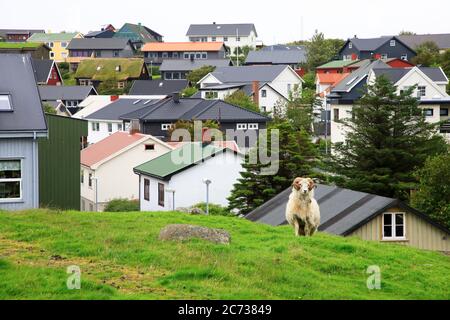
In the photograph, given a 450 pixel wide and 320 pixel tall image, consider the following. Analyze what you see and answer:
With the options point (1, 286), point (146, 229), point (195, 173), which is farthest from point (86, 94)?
point (1, 286)

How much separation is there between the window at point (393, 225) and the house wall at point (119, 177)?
2743 cm

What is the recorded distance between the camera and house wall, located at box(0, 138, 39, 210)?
27953mm

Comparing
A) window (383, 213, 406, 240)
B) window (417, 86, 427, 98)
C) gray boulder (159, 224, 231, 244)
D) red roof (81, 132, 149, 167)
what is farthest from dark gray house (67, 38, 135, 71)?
gray boulder (159, 224, 231, 244)

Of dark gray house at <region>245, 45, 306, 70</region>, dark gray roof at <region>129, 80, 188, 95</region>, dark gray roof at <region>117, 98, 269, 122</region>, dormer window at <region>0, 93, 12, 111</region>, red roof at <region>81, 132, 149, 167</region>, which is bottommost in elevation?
red roof at <region>81, 132, 149, 167</region>

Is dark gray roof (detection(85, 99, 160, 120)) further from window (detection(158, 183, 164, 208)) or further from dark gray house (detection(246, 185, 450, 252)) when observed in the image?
dark gray house (detection(246, 185, 450, 252))

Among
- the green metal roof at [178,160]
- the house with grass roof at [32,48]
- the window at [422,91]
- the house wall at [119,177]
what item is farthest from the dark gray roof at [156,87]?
the green metal roof at [178,160]

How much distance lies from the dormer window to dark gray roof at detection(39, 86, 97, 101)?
75625 mm

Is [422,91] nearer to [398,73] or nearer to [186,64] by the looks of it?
[398,73]

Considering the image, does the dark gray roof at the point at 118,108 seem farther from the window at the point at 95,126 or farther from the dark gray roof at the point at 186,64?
the dark gray roof at the point at 186,64

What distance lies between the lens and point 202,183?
4419 cm

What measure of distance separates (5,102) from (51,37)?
14620 cm

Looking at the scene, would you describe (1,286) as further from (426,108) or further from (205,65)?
(205,65)

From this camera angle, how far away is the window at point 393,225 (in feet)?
90.9

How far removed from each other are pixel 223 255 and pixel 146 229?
4413 millimetres
